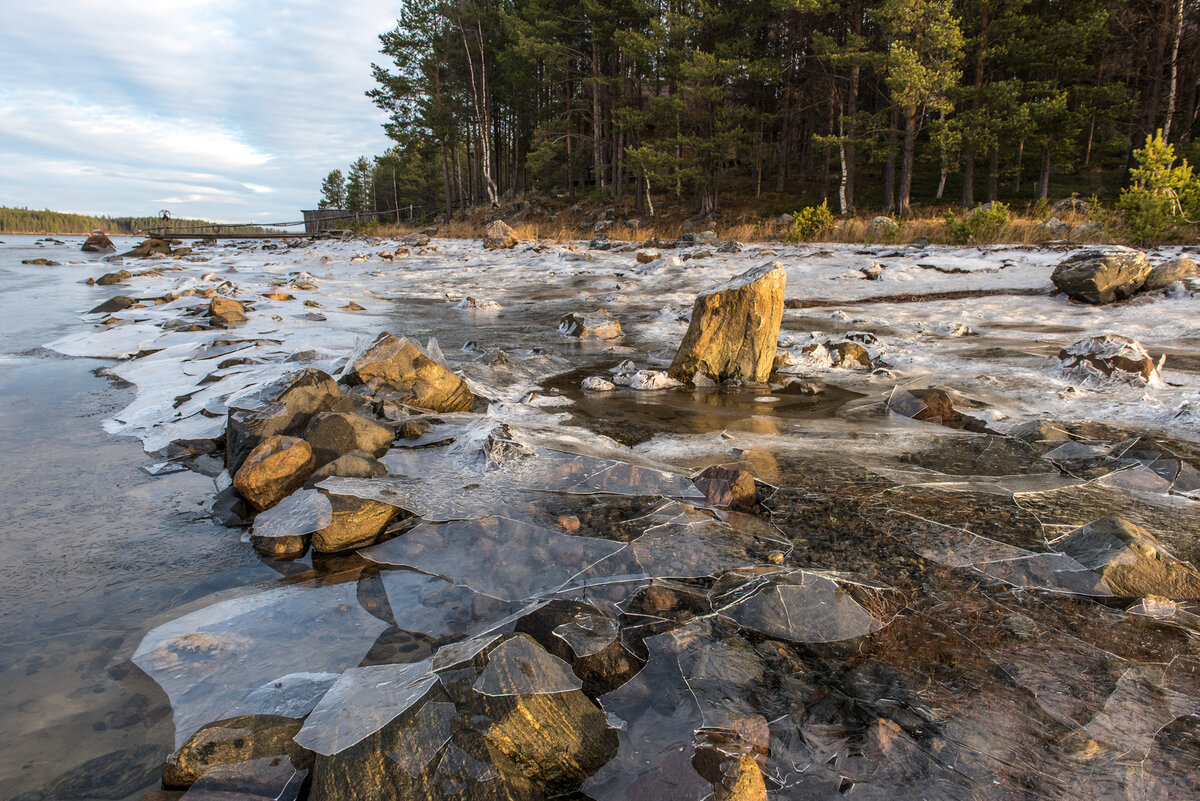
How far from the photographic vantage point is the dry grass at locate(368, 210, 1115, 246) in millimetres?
11805

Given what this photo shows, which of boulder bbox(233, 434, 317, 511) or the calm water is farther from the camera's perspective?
boulder bbox(233, 434, 317, 511)

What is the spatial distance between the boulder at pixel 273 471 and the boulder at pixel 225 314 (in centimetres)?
447

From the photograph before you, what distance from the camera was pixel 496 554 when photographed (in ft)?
6.91

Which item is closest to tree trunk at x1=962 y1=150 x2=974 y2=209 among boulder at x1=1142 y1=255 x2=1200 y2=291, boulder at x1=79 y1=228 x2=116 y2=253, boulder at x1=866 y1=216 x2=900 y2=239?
boulder at x1=866 y1=216 x2=900 y2=239

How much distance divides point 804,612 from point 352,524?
1623mm

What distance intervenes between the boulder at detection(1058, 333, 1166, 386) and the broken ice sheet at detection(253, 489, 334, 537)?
490cm

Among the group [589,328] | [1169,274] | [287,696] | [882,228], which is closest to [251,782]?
[287,696]

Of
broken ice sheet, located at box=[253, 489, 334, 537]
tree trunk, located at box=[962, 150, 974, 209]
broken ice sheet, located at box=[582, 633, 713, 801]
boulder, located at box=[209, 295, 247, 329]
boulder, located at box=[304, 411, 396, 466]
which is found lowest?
broken ice sheet, located at box=[582, 633, 713, 801]

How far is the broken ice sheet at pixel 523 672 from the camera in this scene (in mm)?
1306

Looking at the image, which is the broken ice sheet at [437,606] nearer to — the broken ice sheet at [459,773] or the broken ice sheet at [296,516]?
the broken ice sheet at [296,516]

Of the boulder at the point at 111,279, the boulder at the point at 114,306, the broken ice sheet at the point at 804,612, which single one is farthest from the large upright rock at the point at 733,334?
the boulder at the point at 111,279

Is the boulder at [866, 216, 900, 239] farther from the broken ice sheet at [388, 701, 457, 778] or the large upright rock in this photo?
the broken ice sheet at [388, 701, 457, 778]

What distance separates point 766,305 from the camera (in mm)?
4676

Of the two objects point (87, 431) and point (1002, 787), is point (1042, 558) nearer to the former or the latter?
point (1002, 787)
